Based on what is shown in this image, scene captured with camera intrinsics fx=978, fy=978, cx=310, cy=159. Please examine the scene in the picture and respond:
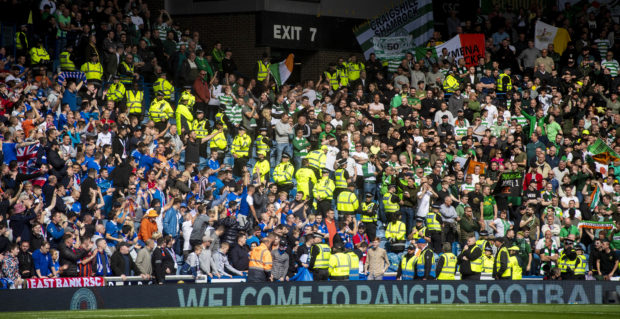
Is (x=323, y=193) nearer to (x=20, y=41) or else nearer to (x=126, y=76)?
(x=126, y=76)

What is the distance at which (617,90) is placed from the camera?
29141 mm

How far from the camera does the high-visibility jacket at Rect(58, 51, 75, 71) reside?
24.3 meters

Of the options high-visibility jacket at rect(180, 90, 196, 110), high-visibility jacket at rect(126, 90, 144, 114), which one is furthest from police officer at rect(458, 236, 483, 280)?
high-visibility jacket at rect(126, 90, 144, 114)

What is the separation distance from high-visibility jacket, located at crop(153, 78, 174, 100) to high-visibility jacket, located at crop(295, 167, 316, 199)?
165 inches

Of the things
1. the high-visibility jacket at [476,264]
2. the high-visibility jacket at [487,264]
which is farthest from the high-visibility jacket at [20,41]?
the high-visibility jacket at [487,264]

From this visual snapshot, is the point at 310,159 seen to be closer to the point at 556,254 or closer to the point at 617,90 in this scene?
the point at 556,254

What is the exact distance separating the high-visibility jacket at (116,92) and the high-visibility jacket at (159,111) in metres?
0.82

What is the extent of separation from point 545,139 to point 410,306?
8.80 metres

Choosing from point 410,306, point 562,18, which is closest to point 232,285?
point 410,306

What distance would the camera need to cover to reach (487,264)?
2256cm

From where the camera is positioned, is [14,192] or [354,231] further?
[354,231]

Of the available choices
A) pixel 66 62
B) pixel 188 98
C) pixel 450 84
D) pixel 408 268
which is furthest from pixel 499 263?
pixel 66 62

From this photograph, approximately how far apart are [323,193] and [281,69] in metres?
6.15

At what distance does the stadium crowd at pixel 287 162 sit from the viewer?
829 inches
